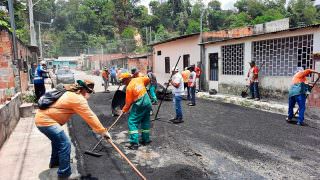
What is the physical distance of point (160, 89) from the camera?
44.7 ft

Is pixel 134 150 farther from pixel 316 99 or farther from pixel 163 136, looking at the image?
pixel 316 99

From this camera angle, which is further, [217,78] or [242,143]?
[217,78]

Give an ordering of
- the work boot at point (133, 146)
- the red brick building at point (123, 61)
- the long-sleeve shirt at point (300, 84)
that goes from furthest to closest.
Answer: the red brick building at point (123, 61), the long-sleeve shirt at point (300, 84), the work boot at point (133, 146)

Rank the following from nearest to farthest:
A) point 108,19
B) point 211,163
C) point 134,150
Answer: point 211,163, point 134,150, point 108,19

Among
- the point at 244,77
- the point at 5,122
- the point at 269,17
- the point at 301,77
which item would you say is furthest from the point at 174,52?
the point at 269,17

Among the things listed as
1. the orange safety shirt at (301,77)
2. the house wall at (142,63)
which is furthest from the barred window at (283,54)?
the house wall at (142,63)

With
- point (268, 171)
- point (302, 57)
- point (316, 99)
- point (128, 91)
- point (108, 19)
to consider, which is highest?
point (108, 19)

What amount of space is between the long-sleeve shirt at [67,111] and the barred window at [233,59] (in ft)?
36.5

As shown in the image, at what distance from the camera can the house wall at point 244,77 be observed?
35.8ft

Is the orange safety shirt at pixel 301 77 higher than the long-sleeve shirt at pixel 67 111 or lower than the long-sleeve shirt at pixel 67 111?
higher

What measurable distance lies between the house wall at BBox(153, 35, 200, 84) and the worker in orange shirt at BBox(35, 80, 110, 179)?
44.6 ft

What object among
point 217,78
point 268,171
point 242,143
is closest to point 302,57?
point 217,78

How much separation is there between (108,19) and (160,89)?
6000 centimetres

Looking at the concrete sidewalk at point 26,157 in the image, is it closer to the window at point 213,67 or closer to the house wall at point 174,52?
the window at point 213,67
